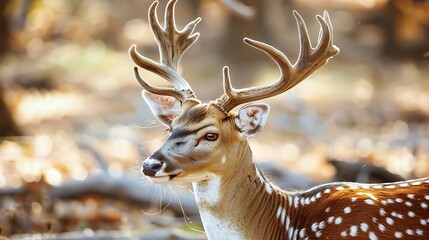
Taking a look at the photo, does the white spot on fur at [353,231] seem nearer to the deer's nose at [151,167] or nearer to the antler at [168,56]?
the deer's nose at [151,167]

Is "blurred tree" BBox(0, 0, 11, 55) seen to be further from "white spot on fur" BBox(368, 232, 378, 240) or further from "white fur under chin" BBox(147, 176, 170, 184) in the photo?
"white spot on fur" BBox(368, 232, 378, 240)

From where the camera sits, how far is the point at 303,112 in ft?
47.1

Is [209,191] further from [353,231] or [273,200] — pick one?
[353,231]

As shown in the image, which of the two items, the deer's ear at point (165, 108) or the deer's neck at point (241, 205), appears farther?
the deer's ear at point (165, 108)

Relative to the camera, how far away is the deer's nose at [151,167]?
5.36 m

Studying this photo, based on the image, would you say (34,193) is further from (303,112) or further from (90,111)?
(90,111)

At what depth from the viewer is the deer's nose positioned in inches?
211

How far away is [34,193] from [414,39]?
40.1ft

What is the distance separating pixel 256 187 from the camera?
5828mm

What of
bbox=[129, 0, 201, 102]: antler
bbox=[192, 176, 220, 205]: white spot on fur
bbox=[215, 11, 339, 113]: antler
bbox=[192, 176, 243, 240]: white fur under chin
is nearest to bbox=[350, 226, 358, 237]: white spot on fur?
bbox=[192, 176, 243, 240]: white fur under chin

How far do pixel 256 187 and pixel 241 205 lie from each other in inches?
6.6

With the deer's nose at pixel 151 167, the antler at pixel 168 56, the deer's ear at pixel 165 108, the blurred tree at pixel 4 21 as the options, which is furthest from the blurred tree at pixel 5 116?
the deer's nose at pixel 151 167

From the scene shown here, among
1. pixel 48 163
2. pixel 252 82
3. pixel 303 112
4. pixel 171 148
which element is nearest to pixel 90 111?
pixel 252 82

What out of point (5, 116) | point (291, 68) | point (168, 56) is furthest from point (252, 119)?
point (5, 116)
